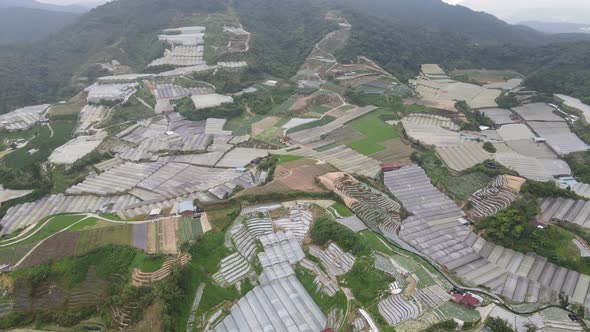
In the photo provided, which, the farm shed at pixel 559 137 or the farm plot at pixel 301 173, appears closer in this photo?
the farm plot at pixel 301 173

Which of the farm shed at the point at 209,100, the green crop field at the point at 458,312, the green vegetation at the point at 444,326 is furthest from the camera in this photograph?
the farm shed at the point at 209,100

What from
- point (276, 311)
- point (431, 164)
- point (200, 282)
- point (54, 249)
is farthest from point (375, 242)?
point (54, 249)

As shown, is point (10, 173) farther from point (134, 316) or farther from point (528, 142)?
point (528, 142)

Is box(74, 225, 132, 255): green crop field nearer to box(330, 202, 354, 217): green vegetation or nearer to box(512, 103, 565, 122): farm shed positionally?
box(330, 202, 354, 217): green vegetation

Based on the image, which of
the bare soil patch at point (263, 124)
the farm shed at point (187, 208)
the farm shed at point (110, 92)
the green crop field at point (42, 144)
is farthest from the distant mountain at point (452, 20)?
the farm shed at point (187, 208)

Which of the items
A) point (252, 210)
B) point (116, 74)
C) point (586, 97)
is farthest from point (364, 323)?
point (116, 74)

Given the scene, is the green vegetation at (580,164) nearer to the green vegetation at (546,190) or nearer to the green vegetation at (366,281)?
the green vegetation at (546,190)

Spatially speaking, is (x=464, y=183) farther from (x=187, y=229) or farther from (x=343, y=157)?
(x=187, y=229)
